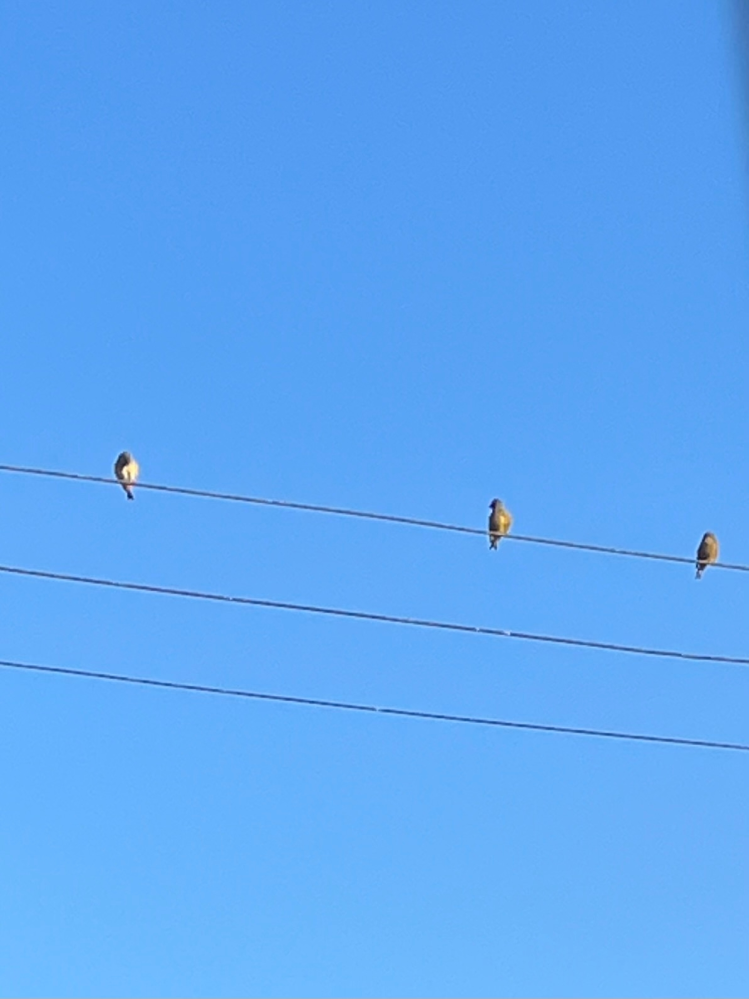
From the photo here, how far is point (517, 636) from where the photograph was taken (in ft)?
52.7

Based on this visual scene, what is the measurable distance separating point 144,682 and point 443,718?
2.10 meters

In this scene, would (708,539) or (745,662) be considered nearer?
(745,662)

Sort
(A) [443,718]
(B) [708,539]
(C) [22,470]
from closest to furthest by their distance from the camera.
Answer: (C) [22,470] → (A) [443,718] → (B) [708,539]

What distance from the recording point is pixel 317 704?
1647 centimetres

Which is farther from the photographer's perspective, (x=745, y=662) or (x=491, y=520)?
(x=491, y=520)

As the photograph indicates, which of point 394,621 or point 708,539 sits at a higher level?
point 708,539

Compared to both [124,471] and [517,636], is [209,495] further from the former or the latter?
[124,471]

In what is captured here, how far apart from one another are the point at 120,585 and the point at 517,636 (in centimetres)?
268

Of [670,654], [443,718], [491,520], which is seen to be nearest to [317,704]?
[443,718]

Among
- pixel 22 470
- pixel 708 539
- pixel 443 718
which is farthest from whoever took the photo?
pixel 708 539

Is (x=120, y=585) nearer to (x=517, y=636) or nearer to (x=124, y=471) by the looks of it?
(x=517, y=636)

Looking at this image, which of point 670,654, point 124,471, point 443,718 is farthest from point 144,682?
point 124,471

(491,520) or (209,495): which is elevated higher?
(491,520)

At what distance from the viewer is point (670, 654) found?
53.4 feet
